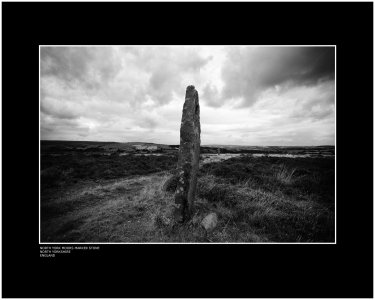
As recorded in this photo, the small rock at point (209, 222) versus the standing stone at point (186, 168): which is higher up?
the standing stone at point (186, 168)

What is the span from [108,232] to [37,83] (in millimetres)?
3863

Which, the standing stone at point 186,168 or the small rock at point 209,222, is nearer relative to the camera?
the small rock at point 209,222

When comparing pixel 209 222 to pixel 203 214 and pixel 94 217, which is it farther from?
pixel 94 217

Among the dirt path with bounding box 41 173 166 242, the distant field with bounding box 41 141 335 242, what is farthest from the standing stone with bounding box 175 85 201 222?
the dirt path with bounding box 41 173 166 242

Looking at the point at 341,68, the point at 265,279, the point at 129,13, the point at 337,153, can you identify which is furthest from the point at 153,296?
the point at 341,68

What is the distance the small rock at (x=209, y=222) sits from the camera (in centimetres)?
360

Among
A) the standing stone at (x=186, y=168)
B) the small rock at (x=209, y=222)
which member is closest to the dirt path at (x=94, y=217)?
the standing stone at (x=186, y=168)

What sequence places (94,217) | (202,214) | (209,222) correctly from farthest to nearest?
(94,217) → (202,214) → (209,222)

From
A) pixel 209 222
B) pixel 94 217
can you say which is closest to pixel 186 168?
pixel 209 222

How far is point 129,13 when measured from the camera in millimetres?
3344

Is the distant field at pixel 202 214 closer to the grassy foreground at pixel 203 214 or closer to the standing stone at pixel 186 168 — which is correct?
the grassy foreground at pixel 203 214

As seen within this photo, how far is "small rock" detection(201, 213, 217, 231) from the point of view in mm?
3601

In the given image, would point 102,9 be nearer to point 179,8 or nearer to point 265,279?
point 179,8

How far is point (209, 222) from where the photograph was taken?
370 cm
